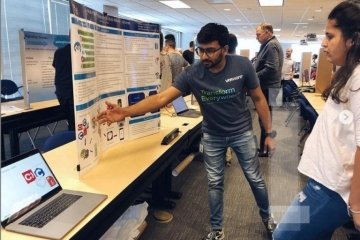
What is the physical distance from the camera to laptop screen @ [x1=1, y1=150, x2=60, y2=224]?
115cm

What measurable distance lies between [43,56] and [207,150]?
328 cm

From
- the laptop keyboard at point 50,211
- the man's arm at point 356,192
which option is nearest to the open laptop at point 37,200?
the laptop keyboard at point 50,211

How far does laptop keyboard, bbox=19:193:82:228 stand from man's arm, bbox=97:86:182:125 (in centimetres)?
55

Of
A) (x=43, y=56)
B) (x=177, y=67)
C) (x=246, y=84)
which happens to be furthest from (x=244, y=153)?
(x=43, y=56)

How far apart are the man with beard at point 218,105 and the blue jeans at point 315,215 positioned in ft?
2.53

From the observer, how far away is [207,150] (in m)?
2.04

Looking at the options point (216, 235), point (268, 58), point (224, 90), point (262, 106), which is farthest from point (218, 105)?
point (268, 58)

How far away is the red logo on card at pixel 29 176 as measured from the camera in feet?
4.15

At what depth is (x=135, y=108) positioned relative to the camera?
1.94 meters

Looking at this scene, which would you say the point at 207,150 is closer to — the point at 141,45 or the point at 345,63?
the point at 141,45

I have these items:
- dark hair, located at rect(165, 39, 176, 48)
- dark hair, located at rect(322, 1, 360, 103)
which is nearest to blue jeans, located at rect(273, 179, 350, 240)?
dark hair, located at rect(322, 1, 360, 103)

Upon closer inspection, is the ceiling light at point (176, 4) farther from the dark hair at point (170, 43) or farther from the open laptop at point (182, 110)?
the open laptop at point (182, 110)

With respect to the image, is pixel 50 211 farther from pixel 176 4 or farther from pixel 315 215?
pixel 176 4

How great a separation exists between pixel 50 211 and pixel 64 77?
249 centimetres
